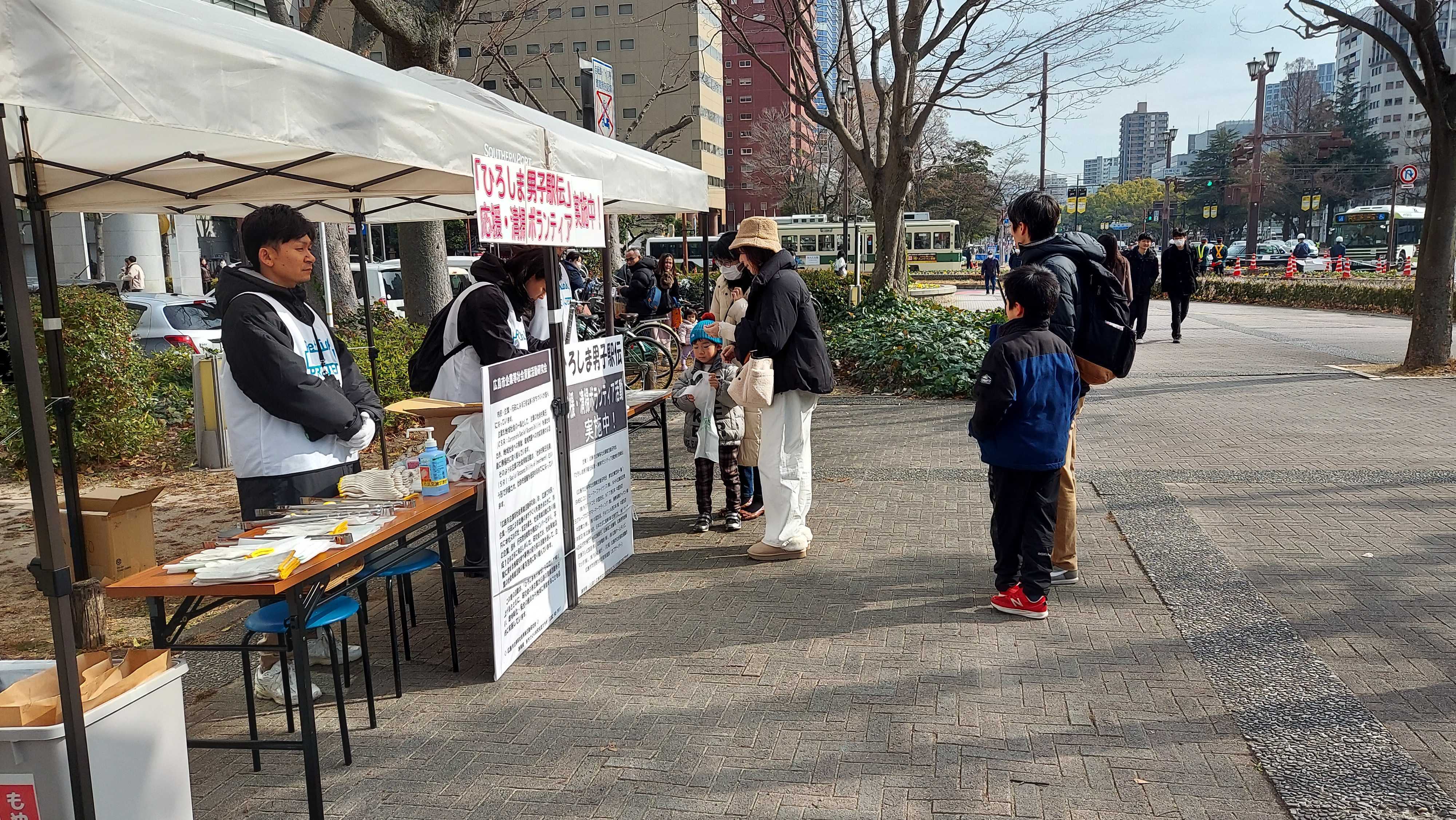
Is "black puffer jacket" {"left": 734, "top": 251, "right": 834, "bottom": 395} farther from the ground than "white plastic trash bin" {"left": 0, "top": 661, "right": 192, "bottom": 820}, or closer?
farther from the ground

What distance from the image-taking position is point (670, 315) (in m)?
12.6

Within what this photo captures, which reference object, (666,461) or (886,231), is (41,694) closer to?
(666,461)

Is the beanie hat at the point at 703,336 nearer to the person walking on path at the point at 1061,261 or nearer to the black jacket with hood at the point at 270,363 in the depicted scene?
the person walking on path at the point at 1061,261

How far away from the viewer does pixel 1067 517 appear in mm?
5215

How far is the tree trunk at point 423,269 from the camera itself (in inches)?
466

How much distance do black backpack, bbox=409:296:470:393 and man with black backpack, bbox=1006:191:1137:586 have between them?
2935 millimetres

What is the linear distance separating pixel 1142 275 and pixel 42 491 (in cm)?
1552

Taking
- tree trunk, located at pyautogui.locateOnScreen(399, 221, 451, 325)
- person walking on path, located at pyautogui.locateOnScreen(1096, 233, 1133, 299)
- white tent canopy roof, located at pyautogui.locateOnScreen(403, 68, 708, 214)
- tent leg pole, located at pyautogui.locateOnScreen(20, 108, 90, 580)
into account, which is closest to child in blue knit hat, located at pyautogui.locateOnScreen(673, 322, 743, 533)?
white tent canopy roof, located at pyautogui.locateOnScreen(403, 68, 708, 214)

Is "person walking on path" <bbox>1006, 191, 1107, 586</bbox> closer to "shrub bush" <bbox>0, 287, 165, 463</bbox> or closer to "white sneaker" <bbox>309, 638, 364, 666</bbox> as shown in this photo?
"white sneaker" <bbox>309, 638, 364, 666</bbox>

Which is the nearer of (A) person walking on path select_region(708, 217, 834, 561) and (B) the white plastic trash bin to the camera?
(B) the white plastic trash bin

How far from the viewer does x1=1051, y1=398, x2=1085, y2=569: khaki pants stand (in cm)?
506

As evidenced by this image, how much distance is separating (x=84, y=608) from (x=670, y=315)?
856cm

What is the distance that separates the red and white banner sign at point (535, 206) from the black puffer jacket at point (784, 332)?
90 centimetres

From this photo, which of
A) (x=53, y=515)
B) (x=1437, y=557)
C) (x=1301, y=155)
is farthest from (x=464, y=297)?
(x=1301, y=155)
